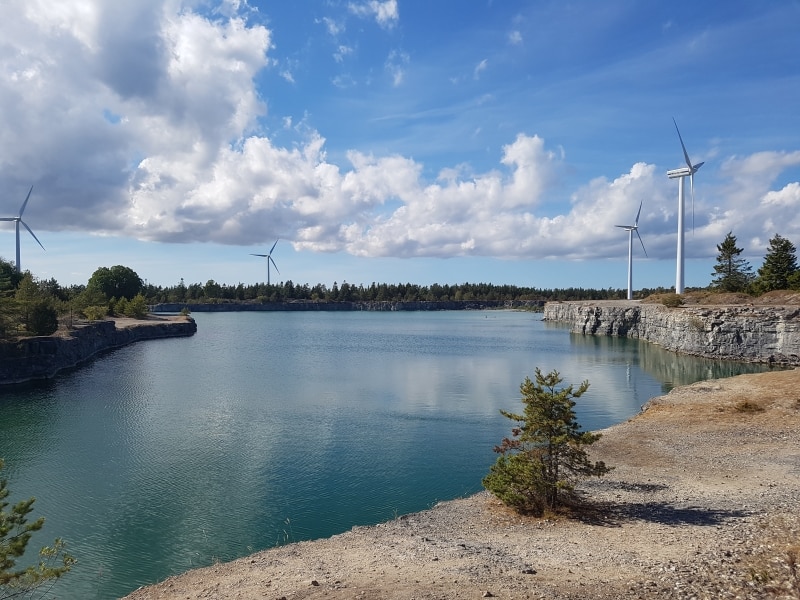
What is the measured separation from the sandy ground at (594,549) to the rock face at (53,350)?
4728 centimetres

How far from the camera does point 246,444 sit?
98.6 ft

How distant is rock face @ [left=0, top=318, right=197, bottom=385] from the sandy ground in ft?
155

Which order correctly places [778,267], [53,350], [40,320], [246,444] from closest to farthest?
1. [246,444]
2. [53,350]
3. [40,320]
4. [778,267]

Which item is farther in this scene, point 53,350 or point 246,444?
point 53,350

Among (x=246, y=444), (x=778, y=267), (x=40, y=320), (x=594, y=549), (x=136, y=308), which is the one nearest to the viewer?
(x=594, y=549)

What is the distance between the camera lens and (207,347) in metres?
86.4

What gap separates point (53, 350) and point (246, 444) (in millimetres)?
39261

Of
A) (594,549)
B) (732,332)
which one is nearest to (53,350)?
(594,549)

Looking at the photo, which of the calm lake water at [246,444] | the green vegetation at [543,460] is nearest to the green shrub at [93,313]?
the calm lake water at [246,444]

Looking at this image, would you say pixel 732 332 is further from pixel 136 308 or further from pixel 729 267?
pixel 136 308

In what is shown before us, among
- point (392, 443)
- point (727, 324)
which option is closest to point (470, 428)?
point (392, 443)

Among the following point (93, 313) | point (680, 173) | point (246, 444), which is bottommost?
point (246, 444)

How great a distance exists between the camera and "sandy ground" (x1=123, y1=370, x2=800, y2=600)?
11.3m

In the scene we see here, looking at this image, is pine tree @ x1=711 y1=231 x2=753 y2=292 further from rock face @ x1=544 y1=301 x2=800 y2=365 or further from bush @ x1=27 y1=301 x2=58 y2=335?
bush @ x1=27 y1=301 x2=58 y2=335
